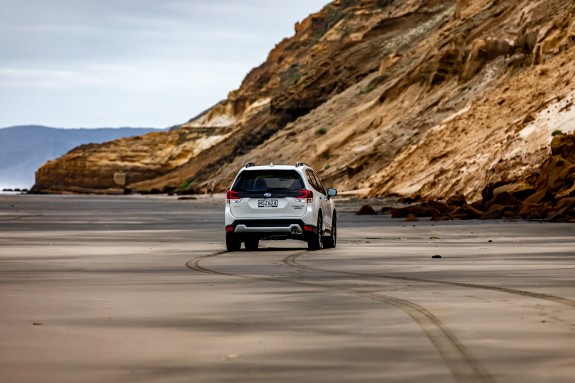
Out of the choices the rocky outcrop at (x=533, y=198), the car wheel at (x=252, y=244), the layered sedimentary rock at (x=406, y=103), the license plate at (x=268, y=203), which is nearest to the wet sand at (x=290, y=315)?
the license plate at (x=268, y=203)

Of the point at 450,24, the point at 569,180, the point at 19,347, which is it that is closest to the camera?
the point at 19,347

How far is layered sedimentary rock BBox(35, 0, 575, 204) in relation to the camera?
61.0 m

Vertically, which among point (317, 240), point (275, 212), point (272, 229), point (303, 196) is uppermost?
point (303, 196)

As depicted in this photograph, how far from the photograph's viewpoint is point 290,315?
41.1 ft

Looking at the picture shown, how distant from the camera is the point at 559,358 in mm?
9156

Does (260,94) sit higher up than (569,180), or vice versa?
(260,94)

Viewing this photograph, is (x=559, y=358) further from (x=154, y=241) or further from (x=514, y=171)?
(x=514, y=171)

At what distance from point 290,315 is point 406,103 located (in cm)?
8207

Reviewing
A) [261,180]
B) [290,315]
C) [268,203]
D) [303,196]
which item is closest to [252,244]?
[261,180]

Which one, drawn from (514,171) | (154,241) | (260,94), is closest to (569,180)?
(514,171)

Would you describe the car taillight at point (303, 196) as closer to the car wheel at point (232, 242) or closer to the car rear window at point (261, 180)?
the car rear window at point (261, 180)

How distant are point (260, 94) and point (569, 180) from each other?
123 metres

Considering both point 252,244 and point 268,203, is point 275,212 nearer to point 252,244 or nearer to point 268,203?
point 268,203

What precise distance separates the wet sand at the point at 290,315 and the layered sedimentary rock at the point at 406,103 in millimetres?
27958
